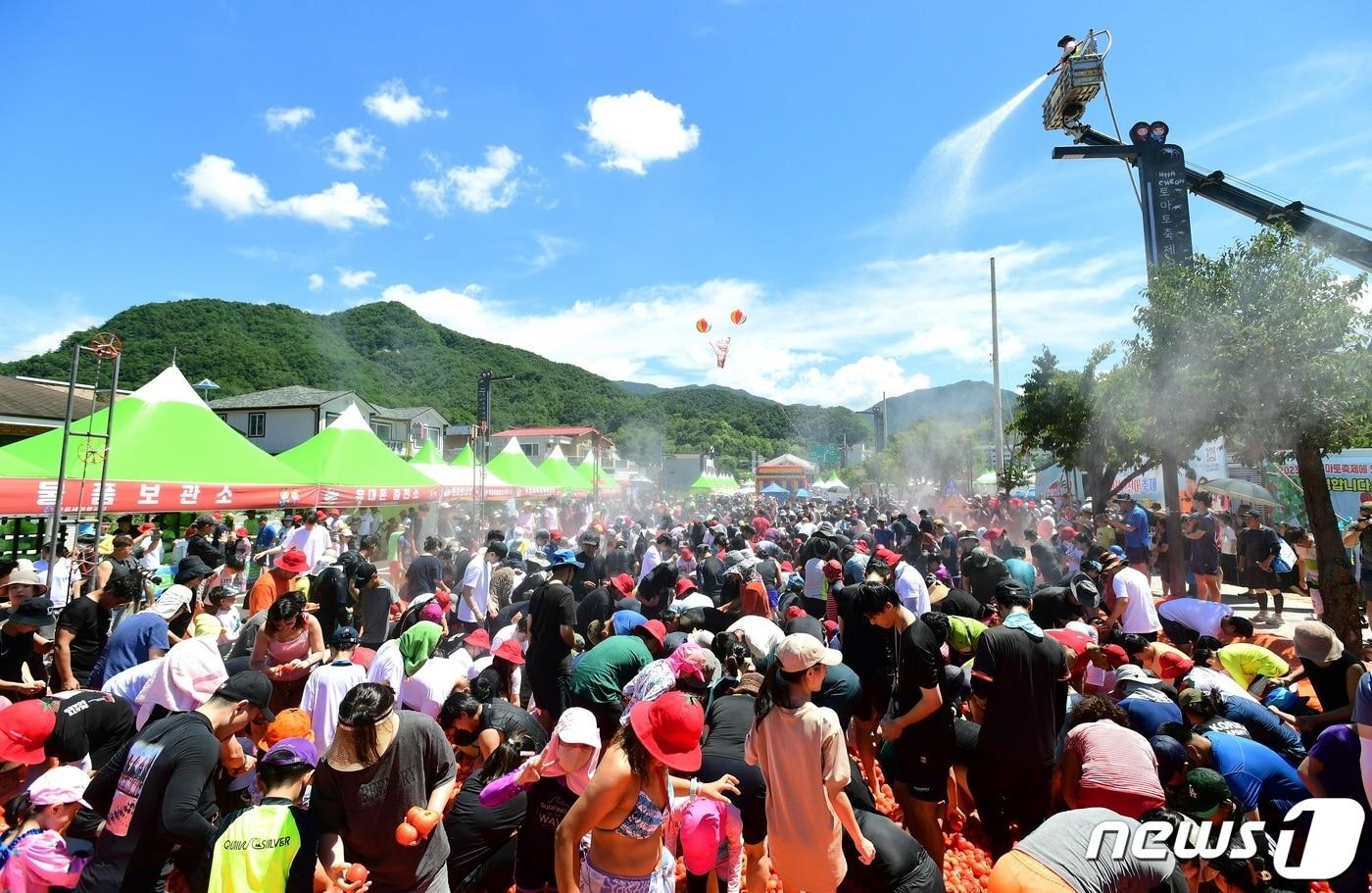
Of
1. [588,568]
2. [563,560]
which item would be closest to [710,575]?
[588,568]

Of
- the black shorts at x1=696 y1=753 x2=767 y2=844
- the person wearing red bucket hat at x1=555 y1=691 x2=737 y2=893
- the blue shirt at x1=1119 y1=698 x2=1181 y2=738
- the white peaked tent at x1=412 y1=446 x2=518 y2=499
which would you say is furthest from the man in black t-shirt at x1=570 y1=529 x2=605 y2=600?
the white peaked tent at x1=412 y1=446 x2=518 y2=499

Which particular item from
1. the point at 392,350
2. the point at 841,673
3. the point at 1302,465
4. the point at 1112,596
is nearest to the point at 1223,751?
the point at 841,673

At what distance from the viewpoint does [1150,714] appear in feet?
12.3

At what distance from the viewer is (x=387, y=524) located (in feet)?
58.2

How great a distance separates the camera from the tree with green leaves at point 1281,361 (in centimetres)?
692

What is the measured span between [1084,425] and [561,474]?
1802cm

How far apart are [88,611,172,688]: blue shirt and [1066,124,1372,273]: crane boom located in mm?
A: 17776

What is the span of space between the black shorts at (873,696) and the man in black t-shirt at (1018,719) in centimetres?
96

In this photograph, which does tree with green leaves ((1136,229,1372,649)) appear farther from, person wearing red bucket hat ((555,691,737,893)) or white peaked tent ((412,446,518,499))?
white peaked tent ((412,446,518,499))

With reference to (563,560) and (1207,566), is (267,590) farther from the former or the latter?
(1207,566)

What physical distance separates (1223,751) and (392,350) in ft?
287

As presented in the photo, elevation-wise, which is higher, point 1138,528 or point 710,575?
point 1138,528

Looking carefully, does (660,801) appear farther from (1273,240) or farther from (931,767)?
(1273,240)

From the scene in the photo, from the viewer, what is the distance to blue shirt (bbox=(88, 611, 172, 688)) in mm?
4422
